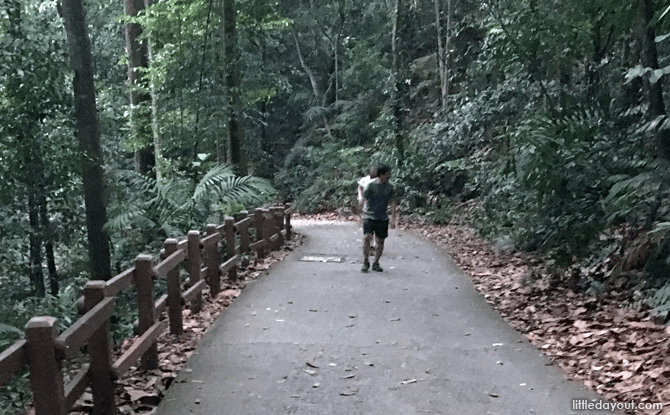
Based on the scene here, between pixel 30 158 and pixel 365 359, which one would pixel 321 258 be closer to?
pixel 30 158

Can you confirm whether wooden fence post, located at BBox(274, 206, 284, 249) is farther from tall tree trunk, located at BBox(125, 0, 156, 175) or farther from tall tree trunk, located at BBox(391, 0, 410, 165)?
tall tree trunk, located at BBox(391, 0, 410, 165)

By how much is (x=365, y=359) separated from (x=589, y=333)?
259 centimetres

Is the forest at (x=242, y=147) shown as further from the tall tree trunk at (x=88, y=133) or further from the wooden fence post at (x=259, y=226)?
the wooden fence post at (x=259, y=226)

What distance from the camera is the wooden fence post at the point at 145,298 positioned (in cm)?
617

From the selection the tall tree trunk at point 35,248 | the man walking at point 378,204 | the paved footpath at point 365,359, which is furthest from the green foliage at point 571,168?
the tall tree trunk at point 35,248

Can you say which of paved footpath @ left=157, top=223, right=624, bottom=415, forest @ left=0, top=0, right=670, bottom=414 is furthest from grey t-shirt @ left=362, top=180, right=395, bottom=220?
forest @ left=0, top=0, right=670, bottom=414

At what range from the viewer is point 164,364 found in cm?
659

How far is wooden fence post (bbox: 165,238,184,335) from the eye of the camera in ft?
24.4

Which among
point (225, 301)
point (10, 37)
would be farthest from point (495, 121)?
point (10, 37)

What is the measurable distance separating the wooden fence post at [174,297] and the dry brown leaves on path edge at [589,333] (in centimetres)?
417

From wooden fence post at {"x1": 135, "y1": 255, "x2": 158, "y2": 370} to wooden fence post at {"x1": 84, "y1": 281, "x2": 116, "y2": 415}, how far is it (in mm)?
1161

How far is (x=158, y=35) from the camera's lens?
1791cm

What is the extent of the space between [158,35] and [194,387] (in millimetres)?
14177

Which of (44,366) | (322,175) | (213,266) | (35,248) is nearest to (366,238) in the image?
(213,266)
